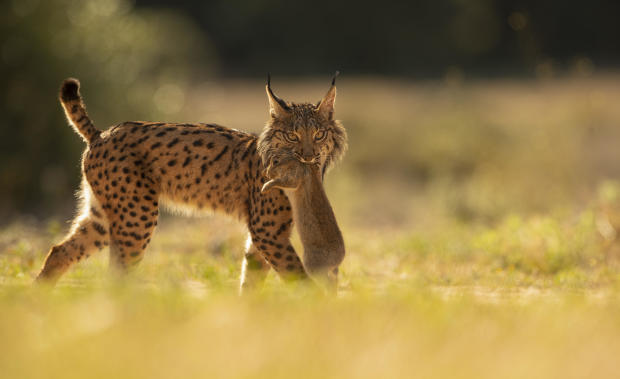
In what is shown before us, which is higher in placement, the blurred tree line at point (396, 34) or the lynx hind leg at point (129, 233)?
the blurred tree line at point (396, 34)

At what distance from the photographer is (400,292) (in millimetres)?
5406

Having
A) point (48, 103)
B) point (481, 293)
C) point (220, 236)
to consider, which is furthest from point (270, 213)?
point (48, 103)

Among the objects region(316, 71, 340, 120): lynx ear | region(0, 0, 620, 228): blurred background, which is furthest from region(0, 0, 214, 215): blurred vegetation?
region(316, 71, 340, 120): lynx ear

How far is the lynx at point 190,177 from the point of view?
20.7ft

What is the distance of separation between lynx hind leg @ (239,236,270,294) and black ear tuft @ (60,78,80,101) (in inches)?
79.1

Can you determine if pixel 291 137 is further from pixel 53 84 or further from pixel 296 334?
pixel 53 84

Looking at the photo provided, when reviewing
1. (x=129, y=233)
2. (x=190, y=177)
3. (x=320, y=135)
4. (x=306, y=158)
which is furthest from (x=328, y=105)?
(x=129, y=233)

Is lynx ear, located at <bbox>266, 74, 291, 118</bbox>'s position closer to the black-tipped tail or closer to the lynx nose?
the lynx nose

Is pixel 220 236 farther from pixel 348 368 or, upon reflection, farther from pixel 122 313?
pixel 348 368

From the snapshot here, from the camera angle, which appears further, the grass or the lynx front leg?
the lynx front leg

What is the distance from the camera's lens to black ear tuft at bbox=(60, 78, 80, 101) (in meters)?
6.88

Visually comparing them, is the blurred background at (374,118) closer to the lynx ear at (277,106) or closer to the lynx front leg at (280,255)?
the lynx ear at (277,106)

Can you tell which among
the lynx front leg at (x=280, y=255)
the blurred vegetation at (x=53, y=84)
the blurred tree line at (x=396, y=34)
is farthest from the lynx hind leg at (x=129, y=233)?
the blurred tree line at (x=396, y=34)

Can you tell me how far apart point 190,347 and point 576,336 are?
2129mm
